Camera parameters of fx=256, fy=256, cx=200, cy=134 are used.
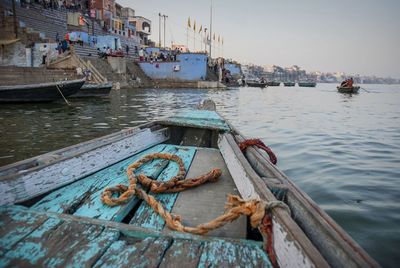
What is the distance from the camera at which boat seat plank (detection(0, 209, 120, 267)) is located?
1.30 meters

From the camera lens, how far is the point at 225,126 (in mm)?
4168

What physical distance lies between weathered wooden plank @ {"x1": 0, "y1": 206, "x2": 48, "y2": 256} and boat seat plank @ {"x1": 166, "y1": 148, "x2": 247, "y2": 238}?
90 cm

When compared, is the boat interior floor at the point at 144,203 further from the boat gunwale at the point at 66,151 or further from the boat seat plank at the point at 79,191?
the boat gunwale at the point at 66,151

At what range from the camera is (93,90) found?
16.3 m

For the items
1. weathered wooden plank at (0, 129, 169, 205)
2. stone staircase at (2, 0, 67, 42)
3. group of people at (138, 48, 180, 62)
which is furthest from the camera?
group of people at (138, 48, 180, 62)

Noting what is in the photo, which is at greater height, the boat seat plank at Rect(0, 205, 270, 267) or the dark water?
the boat seat plank at Rect(0, 205, 270, 267)

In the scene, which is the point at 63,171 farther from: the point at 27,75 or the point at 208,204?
the point at 27,75

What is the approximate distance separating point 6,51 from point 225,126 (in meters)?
23.8

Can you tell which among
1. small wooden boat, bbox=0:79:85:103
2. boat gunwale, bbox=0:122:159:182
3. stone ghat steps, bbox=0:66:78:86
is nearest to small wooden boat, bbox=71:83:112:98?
small wooden boat, bbox=0:79:85:103

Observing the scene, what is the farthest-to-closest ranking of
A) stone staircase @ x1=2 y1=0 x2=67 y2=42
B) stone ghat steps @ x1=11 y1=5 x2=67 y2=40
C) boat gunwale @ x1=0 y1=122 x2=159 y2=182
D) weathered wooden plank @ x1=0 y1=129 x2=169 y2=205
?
stone ghat steps @ x1=11 y1=5 x2=67 y2=40, stone staircase @ x1=2 y1=0 x2=67 y2=42, boat gunwale @ x1=0 y1=122 x2=159 y2=182, weathered wooden plank @ x1=0 y1=129 x2=169 y2=205

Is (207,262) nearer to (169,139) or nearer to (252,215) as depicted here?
(252,215)

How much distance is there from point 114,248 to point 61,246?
295mm

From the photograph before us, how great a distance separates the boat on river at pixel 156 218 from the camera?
4.25 ft

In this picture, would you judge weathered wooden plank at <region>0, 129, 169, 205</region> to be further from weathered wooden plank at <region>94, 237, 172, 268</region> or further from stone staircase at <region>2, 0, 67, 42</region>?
stone staircase at <region>2, 0, 67, 42</region>
